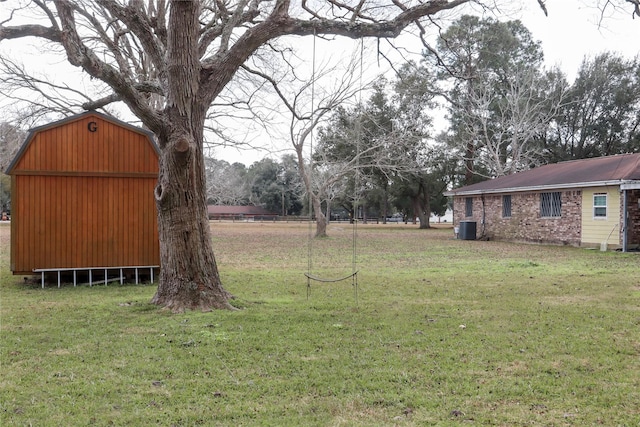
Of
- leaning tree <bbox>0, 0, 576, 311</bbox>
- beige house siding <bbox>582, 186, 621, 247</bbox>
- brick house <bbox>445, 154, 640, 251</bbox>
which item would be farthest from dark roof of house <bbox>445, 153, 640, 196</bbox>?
leaning tree <bbox>0, 0, 576, 311</bbox>

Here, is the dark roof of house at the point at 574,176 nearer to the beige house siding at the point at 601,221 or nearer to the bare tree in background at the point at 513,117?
the beige house siding at the point at 601,221

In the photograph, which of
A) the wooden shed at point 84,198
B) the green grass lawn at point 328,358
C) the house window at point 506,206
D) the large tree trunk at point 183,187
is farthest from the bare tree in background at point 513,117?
the large tree trunk at point 183,187

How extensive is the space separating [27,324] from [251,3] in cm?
587

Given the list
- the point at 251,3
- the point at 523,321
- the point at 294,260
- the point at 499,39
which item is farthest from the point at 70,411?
the point at 499,39

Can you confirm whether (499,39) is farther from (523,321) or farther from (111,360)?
(111,360)

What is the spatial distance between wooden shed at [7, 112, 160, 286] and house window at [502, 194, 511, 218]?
674 inches

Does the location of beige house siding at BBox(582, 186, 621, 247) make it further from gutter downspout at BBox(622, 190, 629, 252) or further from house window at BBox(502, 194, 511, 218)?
house window at BBox(502, 194, 511, 218)

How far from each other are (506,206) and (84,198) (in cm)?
1838

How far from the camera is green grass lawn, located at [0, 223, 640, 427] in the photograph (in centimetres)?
340

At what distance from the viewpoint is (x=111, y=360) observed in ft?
14.8

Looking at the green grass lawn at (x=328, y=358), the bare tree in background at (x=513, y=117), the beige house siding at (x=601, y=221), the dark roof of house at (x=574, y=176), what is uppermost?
the bare tree in background at (x=513, y=117)

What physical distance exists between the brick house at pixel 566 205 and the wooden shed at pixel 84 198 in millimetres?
14438

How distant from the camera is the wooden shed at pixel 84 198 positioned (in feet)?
29.9

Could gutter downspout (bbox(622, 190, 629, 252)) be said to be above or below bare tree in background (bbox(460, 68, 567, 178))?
below
